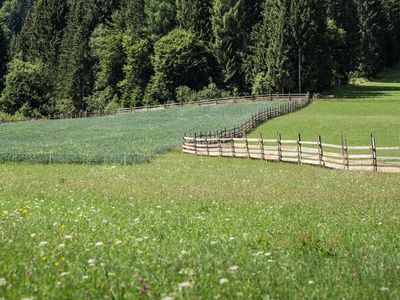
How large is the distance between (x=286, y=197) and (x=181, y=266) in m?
9.57

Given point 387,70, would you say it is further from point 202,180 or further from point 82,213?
point 82,213

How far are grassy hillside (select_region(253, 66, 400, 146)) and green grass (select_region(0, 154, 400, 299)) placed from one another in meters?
29.6

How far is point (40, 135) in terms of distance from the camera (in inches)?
2454

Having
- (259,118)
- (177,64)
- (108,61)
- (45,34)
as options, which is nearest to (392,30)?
(177,64)

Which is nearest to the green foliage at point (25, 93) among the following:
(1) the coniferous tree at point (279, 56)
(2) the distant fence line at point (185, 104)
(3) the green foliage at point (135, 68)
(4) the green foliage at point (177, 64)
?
(2) the distant fence line at point (185, 104)

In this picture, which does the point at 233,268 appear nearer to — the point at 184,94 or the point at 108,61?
the point at 184,94

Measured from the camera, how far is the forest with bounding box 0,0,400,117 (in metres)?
89.9

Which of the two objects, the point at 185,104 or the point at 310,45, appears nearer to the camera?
the point at 310,45

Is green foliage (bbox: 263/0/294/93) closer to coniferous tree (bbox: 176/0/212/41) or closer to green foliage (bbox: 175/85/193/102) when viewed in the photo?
green foliage (bbox: 175/85/193/102)

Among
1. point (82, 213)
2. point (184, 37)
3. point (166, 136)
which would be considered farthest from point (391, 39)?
point (82, 213)

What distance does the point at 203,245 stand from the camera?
8.55m

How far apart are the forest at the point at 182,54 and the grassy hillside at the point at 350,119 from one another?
27.2ft

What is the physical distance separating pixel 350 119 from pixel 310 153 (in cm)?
2835

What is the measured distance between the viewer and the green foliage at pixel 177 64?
321 ft
